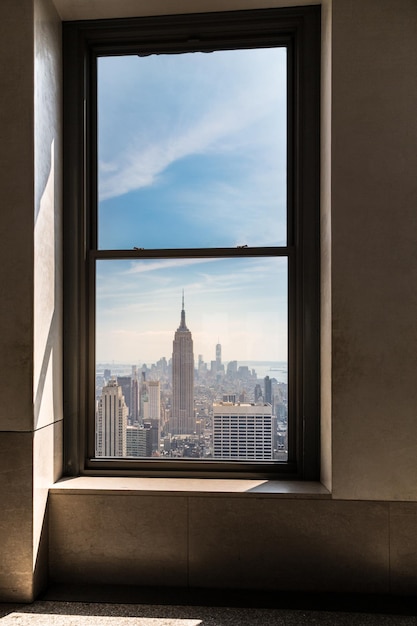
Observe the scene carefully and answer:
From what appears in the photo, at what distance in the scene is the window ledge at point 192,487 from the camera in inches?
77.0

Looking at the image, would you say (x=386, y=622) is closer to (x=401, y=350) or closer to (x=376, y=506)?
(x=376, y=506)

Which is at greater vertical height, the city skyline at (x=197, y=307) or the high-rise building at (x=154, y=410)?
the city skyline at (x=197, y=307)

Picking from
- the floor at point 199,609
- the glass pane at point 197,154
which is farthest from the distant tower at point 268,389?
the floor at point 199,609

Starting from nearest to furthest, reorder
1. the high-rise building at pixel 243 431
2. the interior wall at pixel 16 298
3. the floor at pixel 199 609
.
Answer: the floor at pixel 199 609, the interior wall at pixel 16 298, the high-rise building at pixel 243 431

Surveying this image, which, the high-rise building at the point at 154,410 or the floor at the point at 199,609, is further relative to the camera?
the high-rise building at the point at 154,410

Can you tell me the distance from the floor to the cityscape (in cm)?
49

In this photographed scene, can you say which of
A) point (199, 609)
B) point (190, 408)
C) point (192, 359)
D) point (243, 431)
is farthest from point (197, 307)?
point (199, 609)

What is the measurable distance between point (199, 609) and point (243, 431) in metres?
0.64

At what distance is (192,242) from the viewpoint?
2219 mm

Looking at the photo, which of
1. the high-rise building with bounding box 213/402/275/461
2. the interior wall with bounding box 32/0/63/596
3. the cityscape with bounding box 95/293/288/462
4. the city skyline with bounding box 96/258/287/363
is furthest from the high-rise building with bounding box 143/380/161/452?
the interior wall with bounding box 32/0/63/596

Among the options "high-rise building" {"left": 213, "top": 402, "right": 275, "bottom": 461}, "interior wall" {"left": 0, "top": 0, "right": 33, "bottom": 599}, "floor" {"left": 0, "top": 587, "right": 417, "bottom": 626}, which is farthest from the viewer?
"high-rise building" {"left": 213, "top": 402, "right": 275, "bottom": 461}

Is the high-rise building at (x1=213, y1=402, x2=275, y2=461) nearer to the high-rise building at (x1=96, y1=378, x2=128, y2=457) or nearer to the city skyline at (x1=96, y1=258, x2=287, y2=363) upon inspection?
the city skyline at (x1=96, y1=258, x2=287, y2=363)

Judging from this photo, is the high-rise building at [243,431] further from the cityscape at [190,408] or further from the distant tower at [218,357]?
the distant tower at [218,357]

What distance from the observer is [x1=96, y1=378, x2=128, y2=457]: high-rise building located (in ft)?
7.30
